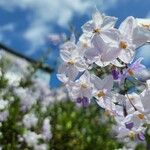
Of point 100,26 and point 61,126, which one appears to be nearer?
point 100,26

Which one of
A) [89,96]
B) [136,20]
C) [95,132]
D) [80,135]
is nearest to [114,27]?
[136,20]

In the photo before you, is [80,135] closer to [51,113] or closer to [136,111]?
[51,113]

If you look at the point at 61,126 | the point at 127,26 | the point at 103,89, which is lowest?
the point at 103,89

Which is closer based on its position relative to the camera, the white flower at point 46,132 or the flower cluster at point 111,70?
the flower cluster at point 111,70

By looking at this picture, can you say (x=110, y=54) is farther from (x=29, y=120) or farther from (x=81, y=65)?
(x=29, y=120)

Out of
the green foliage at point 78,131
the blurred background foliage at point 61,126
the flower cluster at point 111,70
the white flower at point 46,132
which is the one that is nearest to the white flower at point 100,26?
the flower cluster at point 111,70

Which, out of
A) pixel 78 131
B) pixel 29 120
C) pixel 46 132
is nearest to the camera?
pixel 29 120

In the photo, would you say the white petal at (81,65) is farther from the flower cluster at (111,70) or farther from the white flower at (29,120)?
the white flower at (29,120)

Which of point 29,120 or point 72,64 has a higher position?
point 29,120

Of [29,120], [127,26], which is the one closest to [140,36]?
[127,26]
